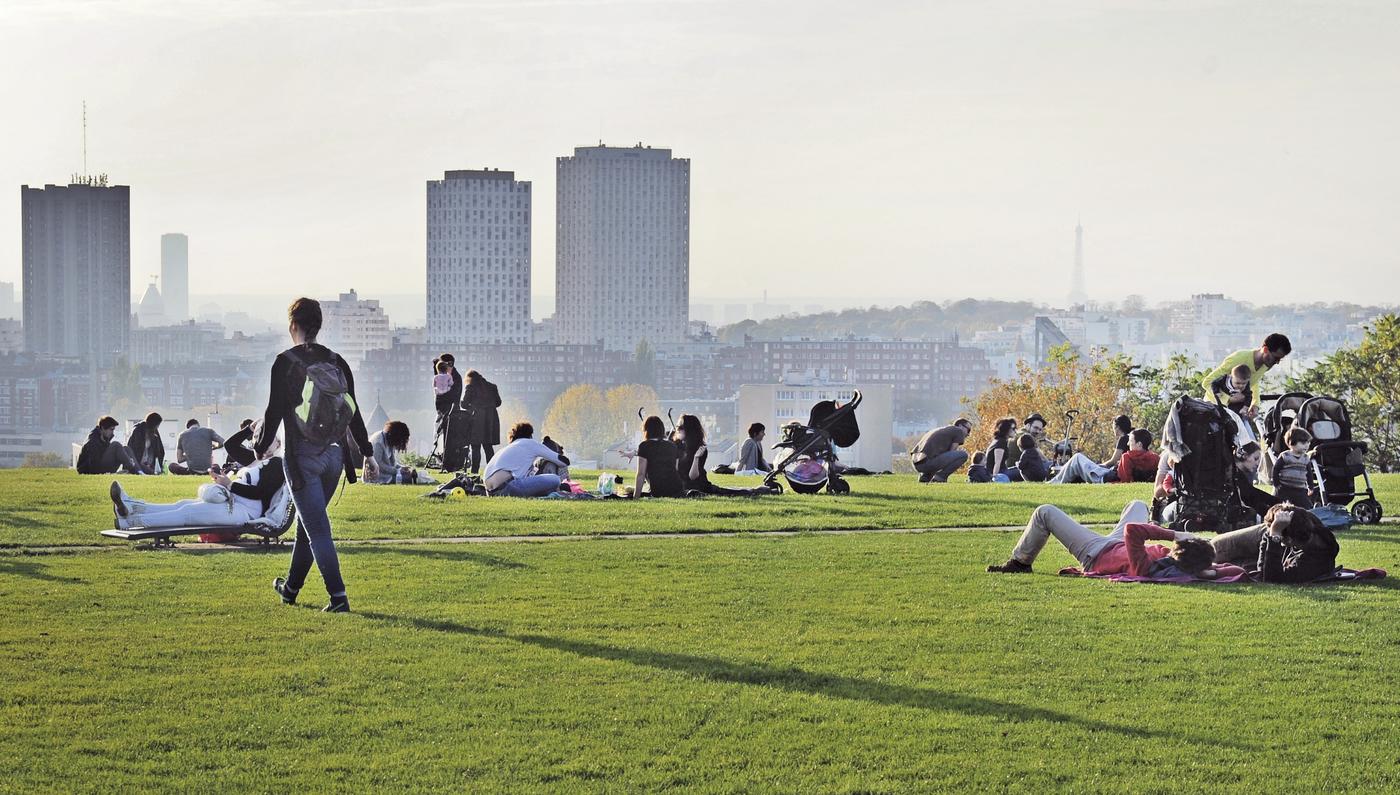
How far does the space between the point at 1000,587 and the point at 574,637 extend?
339 cm

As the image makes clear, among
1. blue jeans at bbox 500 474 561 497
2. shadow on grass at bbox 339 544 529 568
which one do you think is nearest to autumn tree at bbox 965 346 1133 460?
blue jeans at bbox 500 474 561 497

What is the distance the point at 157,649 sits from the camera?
949cm

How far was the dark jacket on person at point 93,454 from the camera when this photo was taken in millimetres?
24031

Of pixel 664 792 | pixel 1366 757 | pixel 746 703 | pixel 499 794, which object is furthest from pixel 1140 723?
pixel 499 794

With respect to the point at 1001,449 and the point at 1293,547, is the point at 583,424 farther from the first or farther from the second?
the point at 1293,547

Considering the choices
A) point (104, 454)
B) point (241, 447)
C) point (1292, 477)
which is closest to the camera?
point (241, 447)

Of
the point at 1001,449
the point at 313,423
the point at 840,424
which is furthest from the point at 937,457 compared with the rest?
the point at 313,423

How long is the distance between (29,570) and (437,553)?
3.04 metres

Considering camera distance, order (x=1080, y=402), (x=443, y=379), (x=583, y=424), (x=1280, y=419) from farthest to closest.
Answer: (x=583, y=424) < (x=1080, y=402) < (x=443, y=379) < (x=1280, y=419)

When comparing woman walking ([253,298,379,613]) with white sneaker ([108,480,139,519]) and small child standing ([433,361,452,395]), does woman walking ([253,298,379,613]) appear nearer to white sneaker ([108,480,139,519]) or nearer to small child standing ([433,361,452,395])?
white sneaker ([108,480,139,519])

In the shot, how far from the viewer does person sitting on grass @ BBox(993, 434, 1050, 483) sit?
23.5 metres

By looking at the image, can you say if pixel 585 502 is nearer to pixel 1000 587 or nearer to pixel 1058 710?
pixel 1000 587

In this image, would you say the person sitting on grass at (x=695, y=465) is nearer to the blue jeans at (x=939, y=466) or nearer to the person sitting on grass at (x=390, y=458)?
the person sitting on grass at (x=390, y=458)

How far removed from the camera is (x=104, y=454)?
961 inches
